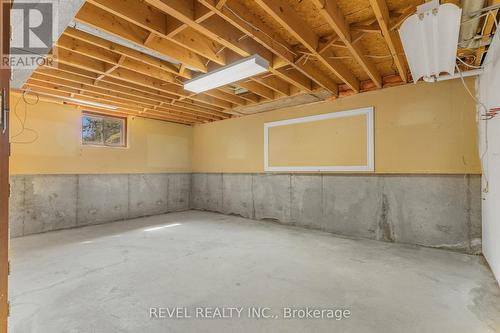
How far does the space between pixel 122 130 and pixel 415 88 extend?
601 cm

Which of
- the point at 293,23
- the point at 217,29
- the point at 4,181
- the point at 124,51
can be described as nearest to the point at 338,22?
the point at 293,23

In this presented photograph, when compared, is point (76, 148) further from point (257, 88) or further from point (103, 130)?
point (257, 88)

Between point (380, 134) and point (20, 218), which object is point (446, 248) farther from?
point (20, 218)

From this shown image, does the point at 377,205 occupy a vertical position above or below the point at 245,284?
above

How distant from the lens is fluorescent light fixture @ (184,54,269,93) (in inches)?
112

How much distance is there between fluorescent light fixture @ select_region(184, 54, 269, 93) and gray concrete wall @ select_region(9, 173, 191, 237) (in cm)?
337

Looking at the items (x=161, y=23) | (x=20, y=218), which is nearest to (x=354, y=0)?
(x=161, y=23)

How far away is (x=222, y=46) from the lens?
306 cm

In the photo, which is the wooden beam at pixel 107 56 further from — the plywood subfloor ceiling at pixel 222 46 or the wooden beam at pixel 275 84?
the wooden beam at pixel 275 84

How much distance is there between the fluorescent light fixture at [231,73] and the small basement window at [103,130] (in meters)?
3.06

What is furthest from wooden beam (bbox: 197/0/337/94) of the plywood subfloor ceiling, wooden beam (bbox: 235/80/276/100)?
wooden beam (bbox: 235/80/276/100)

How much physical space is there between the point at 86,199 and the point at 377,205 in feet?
18.7
